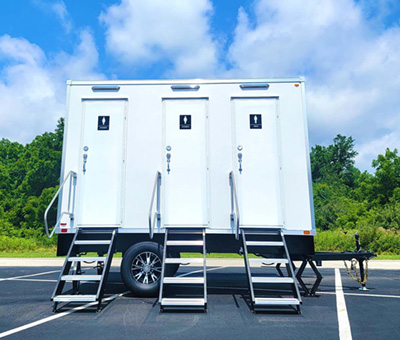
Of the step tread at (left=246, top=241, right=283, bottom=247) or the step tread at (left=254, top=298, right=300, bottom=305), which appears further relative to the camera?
the step tread at (left=246, top=241, right=283, bottom=247)

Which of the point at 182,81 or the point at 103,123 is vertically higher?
the point at 182,81

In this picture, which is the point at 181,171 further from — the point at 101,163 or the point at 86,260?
the point at 86,260

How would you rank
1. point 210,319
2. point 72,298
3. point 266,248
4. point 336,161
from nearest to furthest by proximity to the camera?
point 210,319, point 72,298, point 266,248, point 336,161

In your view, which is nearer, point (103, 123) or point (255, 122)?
point (255, 122)

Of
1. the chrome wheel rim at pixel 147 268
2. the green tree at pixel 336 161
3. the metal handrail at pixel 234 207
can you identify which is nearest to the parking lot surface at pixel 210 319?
the chrome wheel rim at pixel 147 268

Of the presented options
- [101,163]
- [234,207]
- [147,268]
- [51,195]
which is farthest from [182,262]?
[51,195]

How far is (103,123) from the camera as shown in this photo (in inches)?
264

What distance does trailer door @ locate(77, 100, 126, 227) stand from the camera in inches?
254

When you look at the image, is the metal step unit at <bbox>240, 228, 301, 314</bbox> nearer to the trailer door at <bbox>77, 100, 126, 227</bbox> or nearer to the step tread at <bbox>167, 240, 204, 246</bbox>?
the step tread at <bbox>167, 240, 204, 246</bbox>

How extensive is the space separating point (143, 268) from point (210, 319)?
71.7 inches

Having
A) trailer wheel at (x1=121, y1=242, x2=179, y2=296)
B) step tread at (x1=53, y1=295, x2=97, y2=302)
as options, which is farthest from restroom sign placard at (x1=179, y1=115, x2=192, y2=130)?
step tread at (x1=53, y1=295, x2=97, y2=302)

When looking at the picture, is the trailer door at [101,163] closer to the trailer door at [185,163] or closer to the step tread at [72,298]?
the trailer door at [185,163]

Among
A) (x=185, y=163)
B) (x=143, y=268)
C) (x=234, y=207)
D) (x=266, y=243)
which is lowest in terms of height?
(x=143, y=268)

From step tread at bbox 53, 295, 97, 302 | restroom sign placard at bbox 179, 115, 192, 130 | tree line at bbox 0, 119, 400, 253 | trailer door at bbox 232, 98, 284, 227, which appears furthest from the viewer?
tree line at bbox 0, 119, 400, 253
